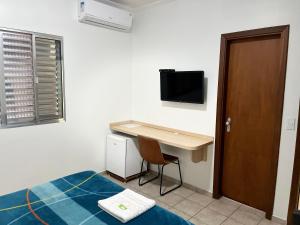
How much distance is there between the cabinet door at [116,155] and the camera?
3.36m

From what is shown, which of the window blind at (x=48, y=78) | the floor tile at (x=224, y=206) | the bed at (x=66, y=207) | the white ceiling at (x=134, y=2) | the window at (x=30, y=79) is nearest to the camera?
the bed at (x=66, y=207)

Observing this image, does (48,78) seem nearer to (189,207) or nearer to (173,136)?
(173,136)

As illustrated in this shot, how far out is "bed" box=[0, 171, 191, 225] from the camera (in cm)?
150

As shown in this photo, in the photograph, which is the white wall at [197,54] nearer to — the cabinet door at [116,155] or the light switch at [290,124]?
the light switch at [290,124]

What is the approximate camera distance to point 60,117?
310cm

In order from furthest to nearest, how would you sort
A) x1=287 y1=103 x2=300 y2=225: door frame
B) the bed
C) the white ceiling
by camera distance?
the white ceiling
x1=287 y1=103 x2=300 y2=225: door frame
the bed

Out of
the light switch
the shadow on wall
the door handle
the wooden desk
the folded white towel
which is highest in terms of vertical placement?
the shadow on wall

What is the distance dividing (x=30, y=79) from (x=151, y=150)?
5.69 feet

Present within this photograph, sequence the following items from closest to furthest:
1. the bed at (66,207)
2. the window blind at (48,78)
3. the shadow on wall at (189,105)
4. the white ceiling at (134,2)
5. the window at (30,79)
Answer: the bed at (66,207) → the window at (30,79) → the window blind at (48,78) → the shadow on wall at (189,105) → the white ceiling at (134,2)

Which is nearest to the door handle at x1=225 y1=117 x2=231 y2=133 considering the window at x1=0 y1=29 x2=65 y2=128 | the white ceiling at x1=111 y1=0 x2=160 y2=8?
the white ceiling at x1=111 y1=0 x2=160 y2=8

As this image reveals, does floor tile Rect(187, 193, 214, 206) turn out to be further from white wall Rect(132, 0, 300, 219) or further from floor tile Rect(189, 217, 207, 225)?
floor tile Rect(189, 217, 207, 225)

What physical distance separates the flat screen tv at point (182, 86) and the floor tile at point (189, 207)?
128 cm

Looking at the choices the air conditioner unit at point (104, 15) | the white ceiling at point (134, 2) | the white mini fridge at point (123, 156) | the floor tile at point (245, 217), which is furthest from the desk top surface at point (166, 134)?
the white ceiling at point (134, 2)

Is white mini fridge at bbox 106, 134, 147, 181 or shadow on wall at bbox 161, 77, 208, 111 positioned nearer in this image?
shadow on wall at bbox 161, 77, 208, 111
